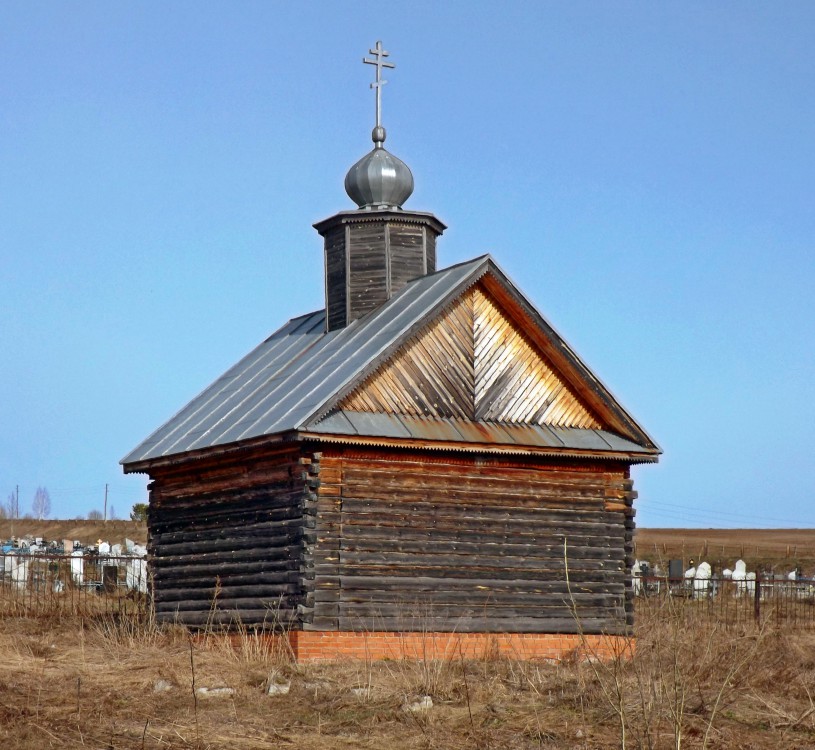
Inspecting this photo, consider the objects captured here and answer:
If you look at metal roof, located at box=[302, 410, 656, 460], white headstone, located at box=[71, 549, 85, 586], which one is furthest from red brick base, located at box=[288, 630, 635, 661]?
white headstone, located at box=[71, 549, 85, 586]

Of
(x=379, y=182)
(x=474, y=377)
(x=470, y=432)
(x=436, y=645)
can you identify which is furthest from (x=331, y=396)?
(x=379, y=182)

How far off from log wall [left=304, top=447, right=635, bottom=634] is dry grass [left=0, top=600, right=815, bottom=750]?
128 centimetres

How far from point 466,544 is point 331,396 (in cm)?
301

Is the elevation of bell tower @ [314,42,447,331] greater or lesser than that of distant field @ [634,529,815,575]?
greater

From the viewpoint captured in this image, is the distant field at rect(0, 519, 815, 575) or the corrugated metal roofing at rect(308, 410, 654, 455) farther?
the distant field at rect(0, 519, 815, 575)

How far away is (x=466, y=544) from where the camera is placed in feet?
60.6

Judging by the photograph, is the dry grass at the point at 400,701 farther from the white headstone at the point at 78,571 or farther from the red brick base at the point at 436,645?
the white headstone at the point at 78,571

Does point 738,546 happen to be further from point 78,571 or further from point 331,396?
point 331,396

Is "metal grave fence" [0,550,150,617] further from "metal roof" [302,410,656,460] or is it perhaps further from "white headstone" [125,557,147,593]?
"metal roof" [302,410,656,460]

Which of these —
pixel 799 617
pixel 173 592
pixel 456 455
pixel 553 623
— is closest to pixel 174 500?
pixel 173 592

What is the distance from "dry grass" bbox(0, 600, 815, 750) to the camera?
1072 cm

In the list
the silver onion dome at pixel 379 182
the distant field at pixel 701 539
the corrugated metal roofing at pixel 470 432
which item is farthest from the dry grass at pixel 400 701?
the distant field at pixel 701 539

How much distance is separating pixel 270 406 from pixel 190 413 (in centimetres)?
320

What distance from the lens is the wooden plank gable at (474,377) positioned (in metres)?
18.6
